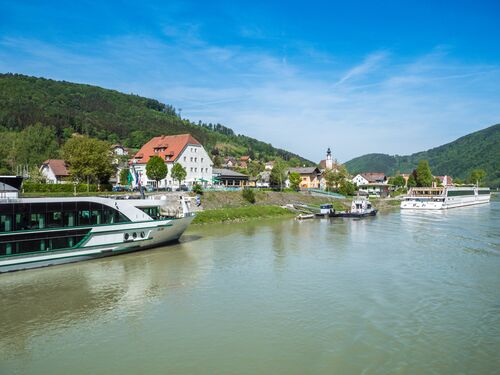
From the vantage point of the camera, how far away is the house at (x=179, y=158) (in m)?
70.2

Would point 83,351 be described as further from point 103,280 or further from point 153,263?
point 153,263

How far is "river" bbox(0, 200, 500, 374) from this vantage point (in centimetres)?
1305

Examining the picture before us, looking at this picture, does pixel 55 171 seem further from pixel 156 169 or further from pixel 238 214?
pixel 238 214

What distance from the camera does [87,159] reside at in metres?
50.7

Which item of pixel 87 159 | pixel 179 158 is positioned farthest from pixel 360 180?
pixel 87 159

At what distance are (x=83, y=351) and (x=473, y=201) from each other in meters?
106

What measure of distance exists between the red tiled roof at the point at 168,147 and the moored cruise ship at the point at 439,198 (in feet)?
139

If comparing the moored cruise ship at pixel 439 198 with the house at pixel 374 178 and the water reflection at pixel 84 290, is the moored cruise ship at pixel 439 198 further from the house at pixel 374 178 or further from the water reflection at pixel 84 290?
the water reflection at pixel 84 290

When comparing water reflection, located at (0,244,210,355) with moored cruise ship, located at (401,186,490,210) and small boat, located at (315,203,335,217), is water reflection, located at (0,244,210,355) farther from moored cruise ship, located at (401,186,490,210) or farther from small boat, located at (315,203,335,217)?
moored cruise ship, located at (401,186,490,210)

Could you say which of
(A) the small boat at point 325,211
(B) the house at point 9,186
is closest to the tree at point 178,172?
(A) the small boat at point 325,211

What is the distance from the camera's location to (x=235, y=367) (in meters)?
12.8

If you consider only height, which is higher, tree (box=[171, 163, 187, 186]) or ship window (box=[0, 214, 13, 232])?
tree (box=[171, 163, 187, 186])

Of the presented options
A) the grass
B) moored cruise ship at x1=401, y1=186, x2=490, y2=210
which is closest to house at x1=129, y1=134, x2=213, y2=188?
the grass

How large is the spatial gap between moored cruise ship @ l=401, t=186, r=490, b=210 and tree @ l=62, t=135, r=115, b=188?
180 feet
